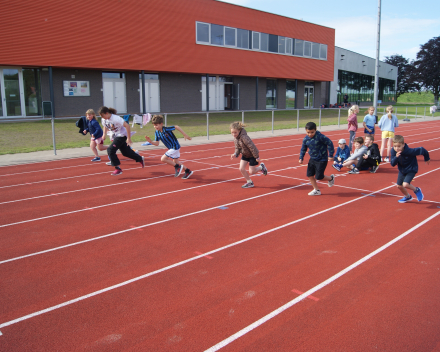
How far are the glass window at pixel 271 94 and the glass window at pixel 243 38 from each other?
6.08 m

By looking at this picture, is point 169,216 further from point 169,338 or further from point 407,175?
point 407,175

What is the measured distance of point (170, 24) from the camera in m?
30.6

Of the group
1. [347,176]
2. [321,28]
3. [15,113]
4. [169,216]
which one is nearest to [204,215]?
[169,216]

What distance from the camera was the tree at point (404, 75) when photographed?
8519 centimetres

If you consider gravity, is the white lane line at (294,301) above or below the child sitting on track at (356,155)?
below

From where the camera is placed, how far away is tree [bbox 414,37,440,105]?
3187 inches

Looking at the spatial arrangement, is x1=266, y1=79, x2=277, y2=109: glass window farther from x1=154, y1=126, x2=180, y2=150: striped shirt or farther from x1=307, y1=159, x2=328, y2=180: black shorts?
x1=307, y1=159, x2=328, y2=180: black shorts

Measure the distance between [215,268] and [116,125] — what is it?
7.07 metres

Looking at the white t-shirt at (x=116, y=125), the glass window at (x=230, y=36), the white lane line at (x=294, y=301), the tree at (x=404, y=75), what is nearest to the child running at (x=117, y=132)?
the white t-shirt at (x=116, y=125)

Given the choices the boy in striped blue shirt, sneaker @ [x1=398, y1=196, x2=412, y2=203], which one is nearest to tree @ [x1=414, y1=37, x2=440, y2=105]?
sneaker @ [x1=398, y1=196, x2=412, y2=203]

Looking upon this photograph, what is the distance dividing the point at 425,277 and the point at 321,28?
44.9 m

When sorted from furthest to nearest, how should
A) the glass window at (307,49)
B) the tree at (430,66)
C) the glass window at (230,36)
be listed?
the tree at (430,66)
the glass window at (307,49)
the glass window at (230,36)

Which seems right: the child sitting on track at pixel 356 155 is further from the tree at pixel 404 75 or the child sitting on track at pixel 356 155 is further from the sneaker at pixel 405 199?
the tree at pixel 404 75

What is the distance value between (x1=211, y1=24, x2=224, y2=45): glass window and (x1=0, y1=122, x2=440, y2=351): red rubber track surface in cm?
2672
